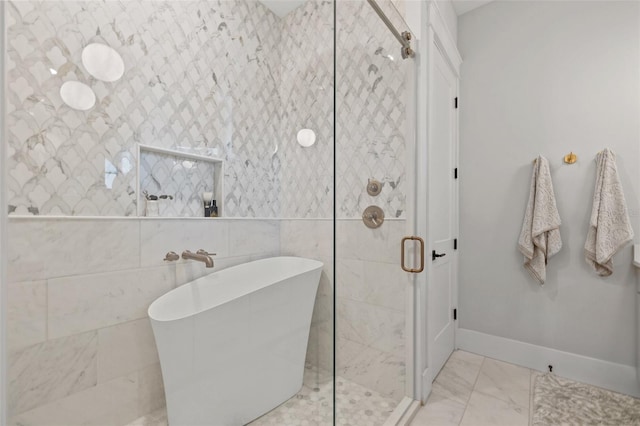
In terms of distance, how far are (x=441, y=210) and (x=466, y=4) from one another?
5.84 feet

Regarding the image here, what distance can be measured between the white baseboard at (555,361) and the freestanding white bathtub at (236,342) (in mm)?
1873

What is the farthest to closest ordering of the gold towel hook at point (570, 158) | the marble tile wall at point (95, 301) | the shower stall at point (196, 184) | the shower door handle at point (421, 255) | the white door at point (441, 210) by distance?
the gold towel hook at point (570, 158) < the white door at point (441, 210) < the shower door handle at point (421, 255) < the shower stall at point (196, 184) < the marble tile wall at point (95, 301)

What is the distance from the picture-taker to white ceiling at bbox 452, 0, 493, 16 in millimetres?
2475

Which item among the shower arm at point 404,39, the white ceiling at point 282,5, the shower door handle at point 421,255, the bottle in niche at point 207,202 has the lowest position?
the shower door handle at point 421,255

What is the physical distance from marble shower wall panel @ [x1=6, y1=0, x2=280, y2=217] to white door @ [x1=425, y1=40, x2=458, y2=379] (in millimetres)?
1075

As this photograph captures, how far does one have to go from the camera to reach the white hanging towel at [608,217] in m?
1.95

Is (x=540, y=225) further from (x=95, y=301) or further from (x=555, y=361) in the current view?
(x=95, y=301)

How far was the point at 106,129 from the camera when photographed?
1222mm

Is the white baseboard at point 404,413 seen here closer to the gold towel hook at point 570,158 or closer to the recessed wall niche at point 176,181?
the recessed wall niche at point 176,181

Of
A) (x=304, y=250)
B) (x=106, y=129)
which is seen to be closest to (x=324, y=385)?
(x=304, y=250)

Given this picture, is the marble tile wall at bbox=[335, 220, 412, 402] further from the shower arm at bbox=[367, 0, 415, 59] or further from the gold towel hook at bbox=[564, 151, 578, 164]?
the gold towel hook at bbox=[564, 151, 578, 164]

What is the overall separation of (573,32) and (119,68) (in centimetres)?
292

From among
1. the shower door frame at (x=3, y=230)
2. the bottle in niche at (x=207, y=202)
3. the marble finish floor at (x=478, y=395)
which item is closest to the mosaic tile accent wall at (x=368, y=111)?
the bottle in niche at (x=207, y=202)

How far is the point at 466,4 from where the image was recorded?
251 centimetres
